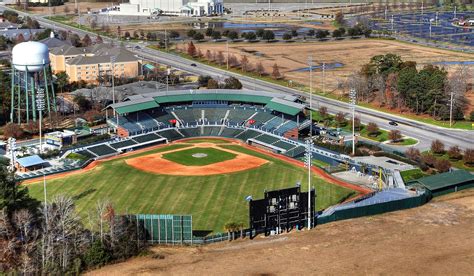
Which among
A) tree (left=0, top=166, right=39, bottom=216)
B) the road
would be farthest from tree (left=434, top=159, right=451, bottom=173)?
tree (left=0, top=166, right=39, bottom=216)

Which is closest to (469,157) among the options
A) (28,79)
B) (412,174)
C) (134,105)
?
(412,174)

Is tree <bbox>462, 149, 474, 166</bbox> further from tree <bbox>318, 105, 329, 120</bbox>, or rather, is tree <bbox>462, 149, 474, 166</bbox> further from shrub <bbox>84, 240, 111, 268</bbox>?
shrub <bbox>84, 240, 111, 268</bbox>

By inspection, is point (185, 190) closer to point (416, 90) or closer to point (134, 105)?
point (134, 105)

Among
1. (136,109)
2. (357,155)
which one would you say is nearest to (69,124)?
(136,109)

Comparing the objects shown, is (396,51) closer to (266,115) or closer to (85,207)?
(266,115)

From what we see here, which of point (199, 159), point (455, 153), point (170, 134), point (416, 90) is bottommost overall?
point (199, 159)
